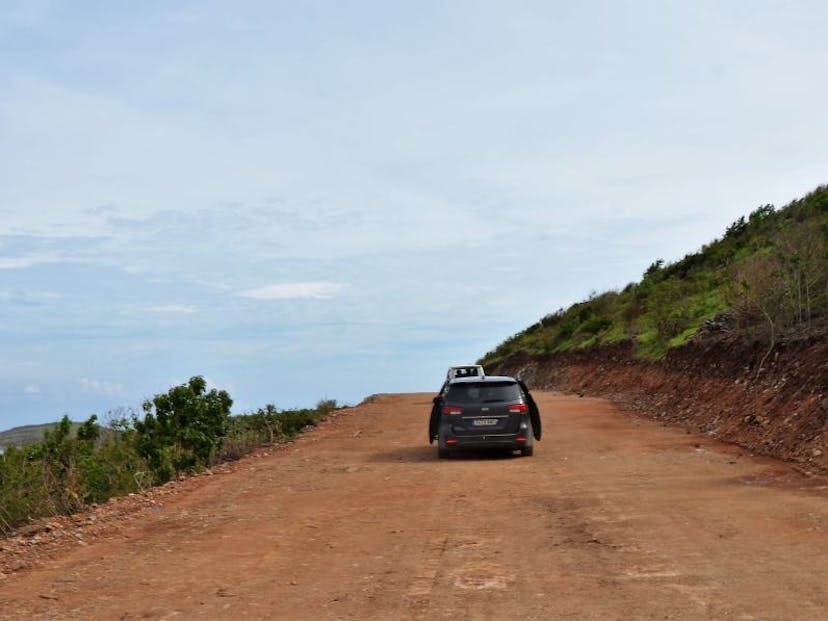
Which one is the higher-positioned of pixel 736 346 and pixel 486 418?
pixel 736 346

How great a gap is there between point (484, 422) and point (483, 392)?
732 millimetres

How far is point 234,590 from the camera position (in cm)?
713

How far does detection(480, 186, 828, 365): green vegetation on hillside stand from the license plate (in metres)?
8.07

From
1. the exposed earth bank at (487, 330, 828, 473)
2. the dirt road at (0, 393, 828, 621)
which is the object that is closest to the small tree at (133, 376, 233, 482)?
the dirt road at (0, 393, 828, 621)

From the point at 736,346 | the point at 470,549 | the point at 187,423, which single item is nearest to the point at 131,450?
the point at 187,423

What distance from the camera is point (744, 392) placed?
19.6 metres

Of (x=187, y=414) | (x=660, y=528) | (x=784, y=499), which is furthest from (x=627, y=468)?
(x=187, y=414)

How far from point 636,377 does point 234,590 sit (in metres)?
25.8

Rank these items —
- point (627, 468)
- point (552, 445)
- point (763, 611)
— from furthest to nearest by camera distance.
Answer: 1. point (552, 445)
2. point (627, 468)
3. point (763, 611)

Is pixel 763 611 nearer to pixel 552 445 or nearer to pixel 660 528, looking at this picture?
pixel 660 528

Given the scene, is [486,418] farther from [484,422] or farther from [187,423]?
[187,423]

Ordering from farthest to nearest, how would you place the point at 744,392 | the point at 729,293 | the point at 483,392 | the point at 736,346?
the point at 729,293 → the point at 736,346 → the point at 744,392 → the point at 483,392

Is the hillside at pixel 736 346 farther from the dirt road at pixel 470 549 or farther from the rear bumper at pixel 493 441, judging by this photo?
the rear bumper at pixel 493 441

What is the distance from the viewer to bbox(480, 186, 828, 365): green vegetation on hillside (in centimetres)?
2077
